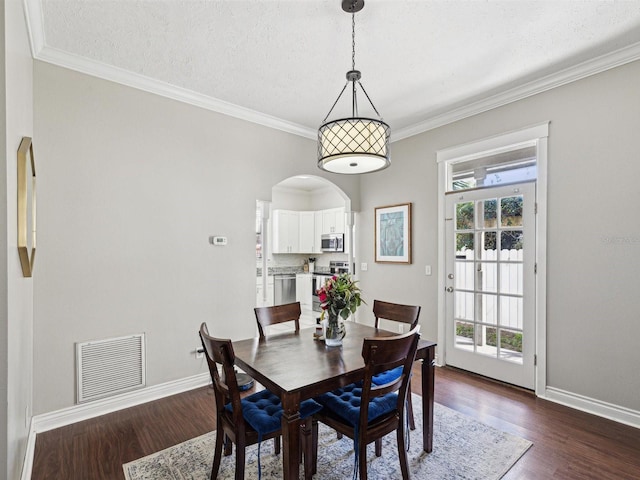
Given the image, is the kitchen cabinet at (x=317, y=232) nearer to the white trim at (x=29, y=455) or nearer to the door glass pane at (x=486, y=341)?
the door glass pane at (x=486, y=341)

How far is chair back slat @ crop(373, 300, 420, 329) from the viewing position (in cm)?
261

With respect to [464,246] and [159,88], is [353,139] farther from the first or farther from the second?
[464,246]

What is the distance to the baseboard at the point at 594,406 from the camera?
101 inches

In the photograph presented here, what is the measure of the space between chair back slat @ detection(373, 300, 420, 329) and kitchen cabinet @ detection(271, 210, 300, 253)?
4531mm

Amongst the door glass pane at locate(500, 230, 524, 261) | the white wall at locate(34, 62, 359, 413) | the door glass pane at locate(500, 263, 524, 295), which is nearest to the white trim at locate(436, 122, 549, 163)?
the door glass pane at locate(500, 230, 524, 261)

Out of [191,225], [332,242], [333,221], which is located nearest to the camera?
[191,225]

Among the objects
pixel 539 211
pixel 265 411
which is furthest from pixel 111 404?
pixel 539 211

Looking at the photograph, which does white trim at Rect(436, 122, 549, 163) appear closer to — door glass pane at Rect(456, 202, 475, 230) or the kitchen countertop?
door glass pane at Rect(456, 202, 475, 230)

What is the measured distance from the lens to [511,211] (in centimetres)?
328

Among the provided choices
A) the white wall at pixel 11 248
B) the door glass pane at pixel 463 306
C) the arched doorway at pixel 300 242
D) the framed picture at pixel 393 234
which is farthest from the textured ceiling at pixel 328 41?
the arched doorway at pixel 300 242

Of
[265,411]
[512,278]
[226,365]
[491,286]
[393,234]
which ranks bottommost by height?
[265,411]

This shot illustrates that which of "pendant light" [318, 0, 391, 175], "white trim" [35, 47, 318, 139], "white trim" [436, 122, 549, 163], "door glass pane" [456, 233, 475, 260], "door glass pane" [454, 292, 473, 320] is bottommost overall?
"door glass pane" [454, 292, 473, 320]

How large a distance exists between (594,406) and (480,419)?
976 millimetres

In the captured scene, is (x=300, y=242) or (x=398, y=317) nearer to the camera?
(x=398, y=317)
